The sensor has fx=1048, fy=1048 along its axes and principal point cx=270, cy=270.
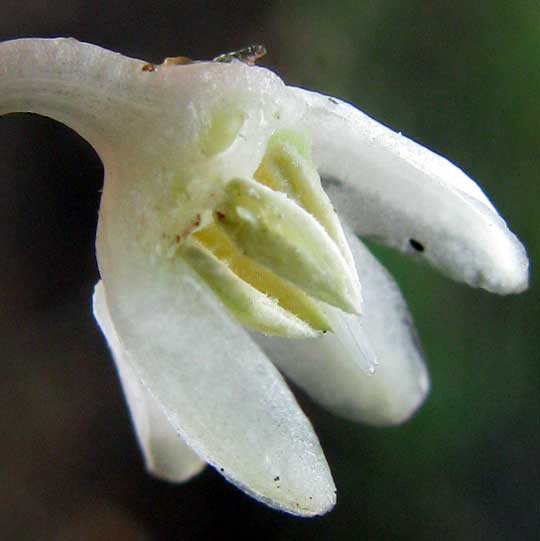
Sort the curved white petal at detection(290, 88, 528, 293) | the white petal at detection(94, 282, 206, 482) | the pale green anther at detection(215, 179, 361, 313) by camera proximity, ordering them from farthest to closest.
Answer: the white petal at detection(94, 282, 206, 482)
the curved white petal at detection(290, 88, 528, 293)
the pale green anther at detection(215, 179, 361, 313)

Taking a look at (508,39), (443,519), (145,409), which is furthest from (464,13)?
(145,409)

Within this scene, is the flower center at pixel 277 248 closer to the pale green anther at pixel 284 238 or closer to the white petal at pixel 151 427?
the pale green anther at pixel 284 238

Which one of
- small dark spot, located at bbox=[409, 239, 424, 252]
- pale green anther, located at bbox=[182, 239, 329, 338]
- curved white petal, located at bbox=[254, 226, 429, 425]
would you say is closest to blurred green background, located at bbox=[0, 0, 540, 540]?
curved white petal, located at bbox=[254, 226, 429, 425]

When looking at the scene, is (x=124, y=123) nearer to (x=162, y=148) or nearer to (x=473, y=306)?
(x=162, y=148)

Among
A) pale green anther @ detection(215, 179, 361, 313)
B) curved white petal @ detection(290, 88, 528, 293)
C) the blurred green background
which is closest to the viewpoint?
pale green anther @ detection(215, 179, 361, 313)

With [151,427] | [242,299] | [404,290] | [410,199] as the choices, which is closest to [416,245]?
[410,199]

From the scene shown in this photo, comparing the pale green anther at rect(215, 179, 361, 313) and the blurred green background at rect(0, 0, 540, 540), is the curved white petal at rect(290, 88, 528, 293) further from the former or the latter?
the blurred green background at rect(0, 0, 540, 540)

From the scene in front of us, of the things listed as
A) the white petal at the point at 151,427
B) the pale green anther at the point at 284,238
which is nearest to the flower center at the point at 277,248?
the pale green anther at the point at 284,238
